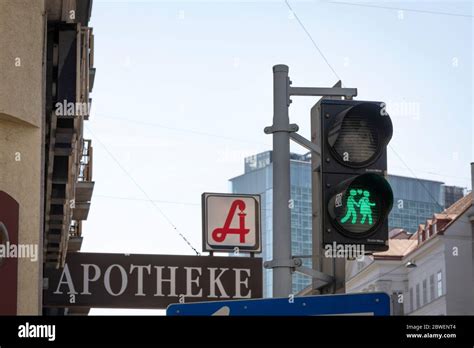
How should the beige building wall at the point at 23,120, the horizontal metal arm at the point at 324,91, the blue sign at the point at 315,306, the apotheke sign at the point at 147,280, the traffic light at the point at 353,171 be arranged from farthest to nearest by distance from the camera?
the apotheke sign at the point at 147,280, the beige building wall at the point at 23,120, the horizontal metal arm at the point at 324,91, the traffic light at the point at 353,171, the blue sign at the point at 315,306

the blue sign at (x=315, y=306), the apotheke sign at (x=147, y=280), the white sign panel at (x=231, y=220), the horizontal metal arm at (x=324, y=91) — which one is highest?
the horizontal metal arm at (x=324, y=91)

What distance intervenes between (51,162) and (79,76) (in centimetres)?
251

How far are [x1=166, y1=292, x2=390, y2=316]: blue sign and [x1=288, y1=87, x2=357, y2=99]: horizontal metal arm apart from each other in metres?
1.86

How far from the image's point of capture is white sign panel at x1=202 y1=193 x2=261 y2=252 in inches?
471

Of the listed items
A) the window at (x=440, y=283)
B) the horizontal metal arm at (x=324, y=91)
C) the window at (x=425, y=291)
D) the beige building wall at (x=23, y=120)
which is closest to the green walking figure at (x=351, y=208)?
the horizontal metal arm at (x=324, y=91)

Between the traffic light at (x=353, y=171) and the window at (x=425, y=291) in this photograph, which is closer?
the traffic light at (x=353, y=171)

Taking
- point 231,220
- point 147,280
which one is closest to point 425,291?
point 147,280

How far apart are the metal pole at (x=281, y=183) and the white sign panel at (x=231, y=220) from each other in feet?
15.4

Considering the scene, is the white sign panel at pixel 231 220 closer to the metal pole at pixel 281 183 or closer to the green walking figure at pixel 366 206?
the metal pole at pixel 281 183

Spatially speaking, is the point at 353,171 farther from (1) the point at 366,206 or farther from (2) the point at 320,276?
(2) the point at 320,276

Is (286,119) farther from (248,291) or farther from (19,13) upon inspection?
(248,291)

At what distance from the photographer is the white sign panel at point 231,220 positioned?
11953 mm

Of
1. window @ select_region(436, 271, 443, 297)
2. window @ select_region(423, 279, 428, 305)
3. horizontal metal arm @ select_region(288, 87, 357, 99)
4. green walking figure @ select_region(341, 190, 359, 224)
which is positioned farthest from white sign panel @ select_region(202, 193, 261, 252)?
window @ select_region(423, 279, 428, 305)

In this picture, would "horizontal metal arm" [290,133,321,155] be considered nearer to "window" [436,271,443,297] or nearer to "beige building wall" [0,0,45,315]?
"beige building wall" [0,0,45,315]
